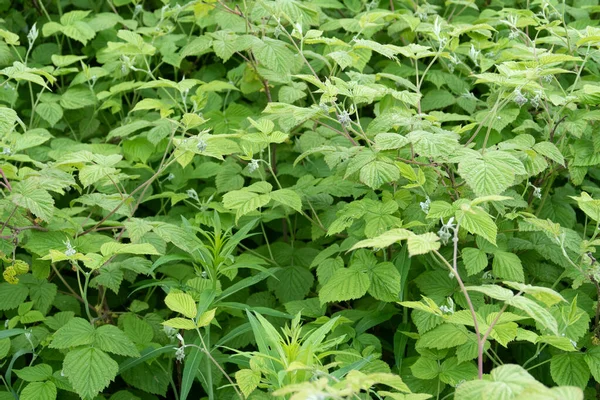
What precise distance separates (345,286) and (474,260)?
1.29 ft

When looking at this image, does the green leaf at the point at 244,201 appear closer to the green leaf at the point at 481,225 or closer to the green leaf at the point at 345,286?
the green leaf at the point at 345,286

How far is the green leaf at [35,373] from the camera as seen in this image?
2.15 m

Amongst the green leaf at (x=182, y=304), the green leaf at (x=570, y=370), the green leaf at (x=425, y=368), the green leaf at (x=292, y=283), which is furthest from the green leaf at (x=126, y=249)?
the green leaf at (x=570, y=370)

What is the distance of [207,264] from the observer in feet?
7.32

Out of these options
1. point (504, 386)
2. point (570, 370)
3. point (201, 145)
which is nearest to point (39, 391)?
point (201, 145)

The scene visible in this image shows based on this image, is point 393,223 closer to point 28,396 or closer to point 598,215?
point 598,215

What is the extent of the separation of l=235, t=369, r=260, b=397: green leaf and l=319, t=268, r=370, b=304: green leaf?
1.30ft

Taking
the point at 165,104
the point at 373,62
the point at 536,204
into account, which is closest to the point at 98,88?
the point at 165,104

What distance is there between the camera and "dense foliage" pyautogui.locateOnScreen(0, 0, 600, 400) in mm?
1960

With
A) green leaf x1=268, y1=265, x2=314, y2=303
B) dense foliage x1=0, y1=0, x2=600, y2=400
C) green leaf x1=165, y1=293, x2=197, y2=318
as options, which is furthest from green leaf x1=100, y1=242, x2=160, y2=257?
green leaf x1=268, y1=265, x2=314, y2=303

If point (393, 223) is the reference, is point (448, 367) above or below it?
below

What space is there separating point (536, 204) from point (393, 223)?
2.79 ft

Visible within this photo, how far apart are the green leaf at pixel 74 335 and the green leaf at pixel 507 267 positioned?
1232 millimetres

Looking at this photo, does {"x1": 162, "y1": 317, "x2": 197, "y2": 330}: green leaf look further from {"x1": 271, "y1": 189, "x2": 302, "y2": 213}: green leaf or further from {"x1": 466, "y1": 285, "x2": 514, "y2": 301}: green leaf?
{"x1": 466, "y1": 285, "x2": 514, "y2": 301}: green leaf
